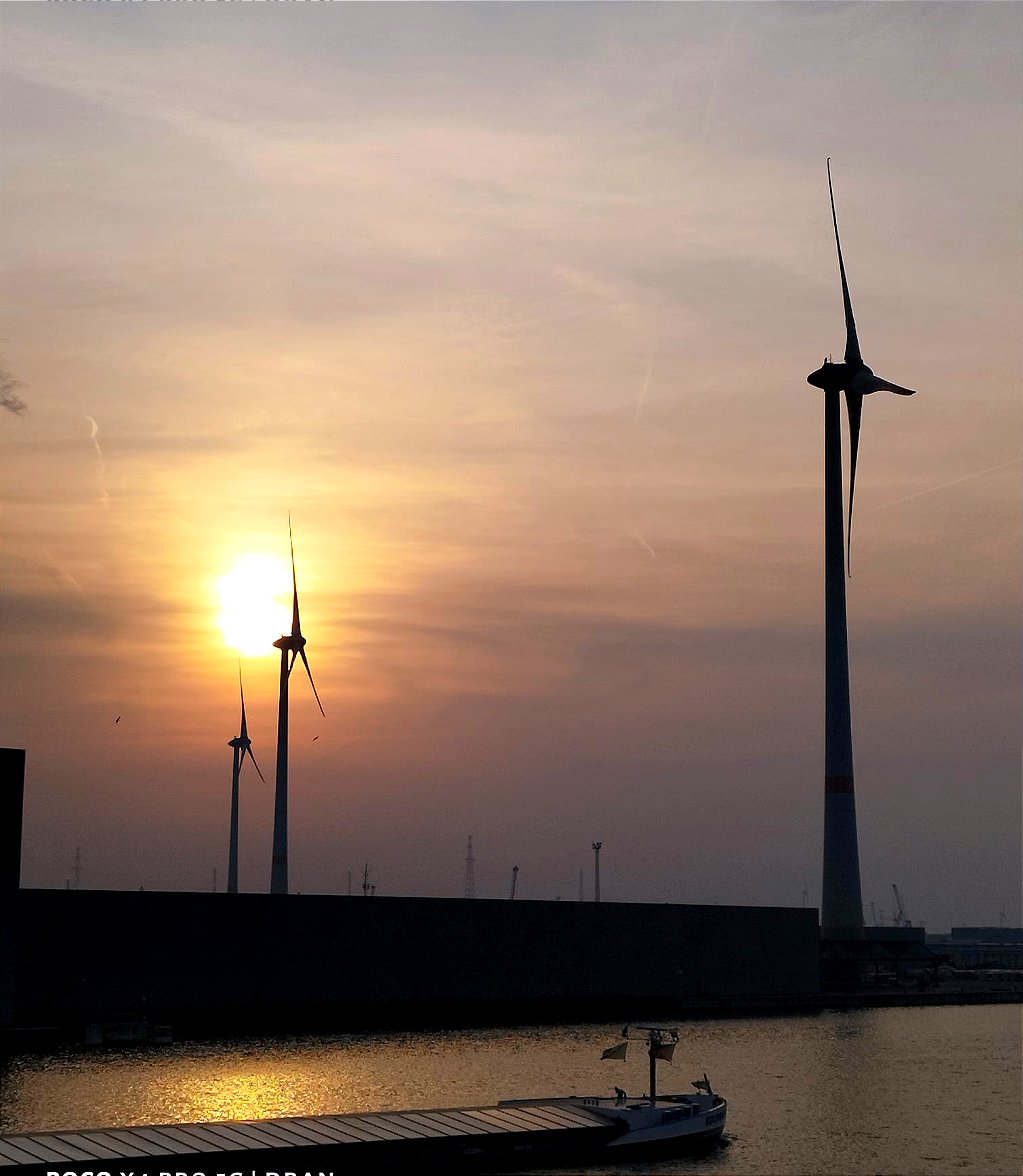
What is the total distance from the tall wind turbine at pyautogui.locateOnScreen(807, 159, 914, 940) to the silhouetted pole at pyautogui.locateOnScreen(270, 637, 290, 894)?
46.2m

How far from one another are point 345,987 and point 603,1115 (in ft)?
164

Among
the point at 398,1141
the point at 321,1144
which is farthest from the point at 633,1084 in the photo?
the point at 321,1144

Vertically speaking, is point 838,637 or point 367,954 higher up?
point 838,637

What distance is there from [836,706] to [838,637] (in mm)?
5541

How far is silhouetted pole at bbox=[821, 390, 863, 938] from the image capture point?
123 meters

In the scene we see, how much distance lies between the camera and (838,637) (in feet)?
404

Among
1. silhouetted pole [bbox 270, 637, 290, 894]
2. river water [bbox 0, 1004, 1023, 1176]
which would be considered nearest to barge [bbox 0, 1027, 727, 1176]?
river water [bbox 0, 1004, 1023, 1176]

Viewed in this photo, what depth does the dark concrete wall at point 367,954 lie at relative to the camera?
93.8 meters

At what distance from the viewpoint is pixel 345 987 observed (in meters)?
103

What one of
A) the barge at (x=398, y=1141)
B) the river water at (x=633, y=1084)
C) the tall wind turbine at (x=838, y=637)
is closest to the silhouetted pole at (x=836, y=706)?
the tall wind turbine at (x=838, y=637)

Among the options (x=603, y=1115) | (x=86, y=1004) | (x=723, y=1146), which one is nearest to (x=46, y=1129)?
(x=603, y=1115)

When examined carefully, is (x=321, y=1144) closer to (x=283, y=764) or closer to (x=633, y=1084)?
(x=633, y=1084)

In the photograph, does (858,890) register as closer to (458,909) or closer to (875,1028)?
(875,1028)

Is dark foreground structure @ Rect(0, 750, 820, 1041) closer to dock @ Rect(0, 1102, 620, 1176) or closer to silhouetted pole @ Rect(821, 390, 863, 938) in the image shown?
silhouetted pole @ Rect(821, 390, 863, 938)
